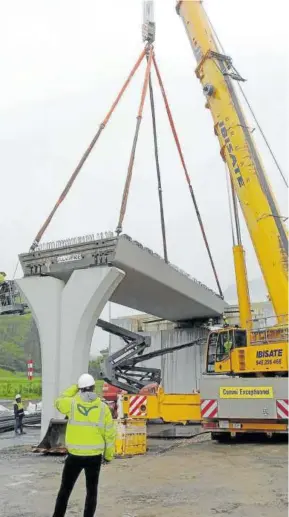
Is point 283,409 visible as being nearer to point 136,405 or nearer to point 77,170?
point 136,405

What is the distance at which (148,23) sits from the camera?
674 inches

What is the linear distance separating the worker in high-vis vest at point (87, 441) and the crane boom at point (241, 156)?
26.6 feet

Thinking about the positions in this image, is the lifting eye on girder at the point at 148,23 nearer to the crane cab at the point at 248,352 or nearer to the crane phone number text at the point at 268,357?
the crane cab at the point at 248,352

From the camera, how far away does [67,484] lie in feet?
17.9

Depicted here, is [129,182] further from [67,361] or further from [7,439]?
[7,439]

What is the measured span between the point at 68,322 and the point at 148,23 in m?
9.76

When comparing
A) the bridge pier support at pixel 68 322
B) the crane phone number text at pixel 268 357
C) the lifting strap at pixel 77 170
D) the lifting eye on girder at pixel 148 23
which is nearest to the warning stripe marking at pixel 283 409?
the crane phone number text at pixel 268 357

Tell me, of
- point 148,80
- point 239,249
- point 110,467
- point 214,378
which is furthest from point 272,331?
point 148,80

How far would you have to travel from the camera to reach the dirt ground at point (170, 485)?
661 cm

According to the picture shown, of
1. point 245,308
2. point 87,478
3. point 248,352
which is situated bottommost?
point 87,478

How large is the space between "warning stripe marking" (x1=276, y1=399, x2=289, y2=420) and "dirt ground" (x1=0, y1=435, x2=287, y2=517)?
0.74 meters

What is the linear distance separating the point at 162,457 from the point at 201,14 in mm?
12400

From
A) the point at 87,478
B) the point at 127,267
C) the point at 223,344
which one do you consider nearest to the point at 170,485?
the point at 87,478

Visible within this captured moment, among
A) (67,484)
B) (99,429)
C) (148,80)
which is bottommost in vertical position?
(67,484)
